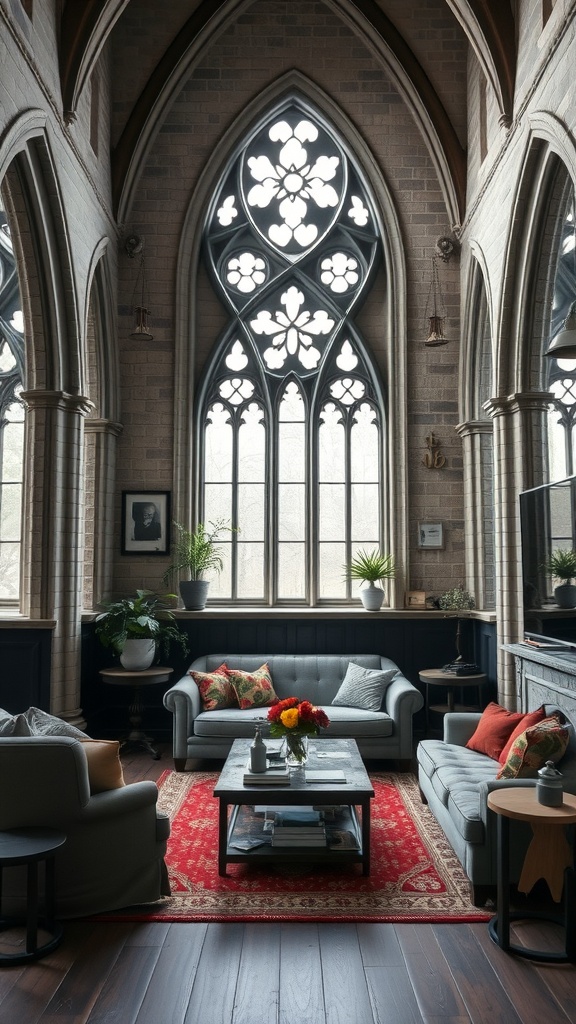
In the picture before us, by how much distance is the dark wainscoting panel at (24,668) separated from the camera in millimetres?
6395

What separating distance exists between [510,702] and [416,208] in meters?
5.20

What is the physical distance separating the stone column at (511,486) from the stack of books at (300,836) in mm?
2625

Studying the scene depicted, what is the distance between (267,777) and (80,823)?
3.89 feet

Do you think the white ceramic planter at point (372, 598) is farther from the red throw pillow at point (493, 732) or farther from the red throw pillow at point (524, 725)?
the red throw pillow at point (524, 725)

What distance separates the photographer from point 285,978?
3232 millimetres

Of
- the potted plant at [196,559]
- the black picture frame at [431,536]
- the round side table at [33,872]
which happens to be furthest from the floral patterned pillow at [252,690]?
the round side table at [33,872]

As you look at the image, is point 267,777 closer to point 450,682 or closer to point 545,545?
point 545,545

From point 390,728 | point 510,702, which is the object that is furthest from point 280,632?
point 510,702

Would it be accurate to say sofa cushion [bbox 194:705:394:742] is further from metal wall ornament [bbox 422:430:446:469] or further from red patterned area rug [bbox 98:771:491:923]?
metal wall ornament [bbox 422:430:446:469]

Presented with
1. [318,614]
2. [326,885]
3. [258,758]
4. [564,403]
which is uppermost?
[564,403]

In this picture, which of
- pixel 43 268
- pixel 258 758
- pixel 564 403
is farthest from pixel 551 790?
pixel 564 403

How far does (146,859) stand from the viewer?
3871 mm

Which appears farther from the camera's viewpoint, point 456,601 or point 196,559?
point 196,559

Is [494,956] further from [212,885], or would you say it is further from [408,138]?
[408,138]
